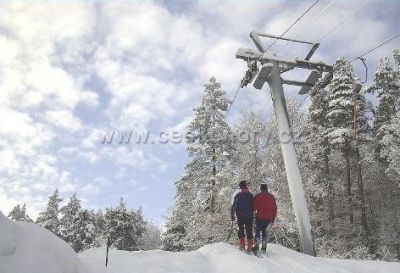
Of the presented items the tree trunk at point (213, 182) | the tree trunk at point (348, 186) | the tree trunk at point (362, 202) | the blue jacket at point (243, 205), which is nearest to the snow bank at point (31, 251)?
the blue jacket at point (243, 205)

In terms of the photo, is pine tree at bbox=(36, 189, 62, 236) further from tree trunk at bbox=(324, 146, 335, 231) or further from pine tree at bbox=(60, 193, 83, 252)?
tree trunk at bbox=(324, 146, 335, 231)

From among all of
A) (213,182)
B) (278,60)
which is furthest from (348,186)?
(278,60)

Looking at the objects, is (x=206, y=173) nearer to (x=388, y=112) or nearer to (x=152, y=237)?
(x=388, y=112)

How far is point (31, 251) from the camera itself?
6.80 metres

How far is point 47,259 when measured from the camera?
7.00 metres

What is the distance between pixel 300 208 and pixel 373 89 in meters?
27.9

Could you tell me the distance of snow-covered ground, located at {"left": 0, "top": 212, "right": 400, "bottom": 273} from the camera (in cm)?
663

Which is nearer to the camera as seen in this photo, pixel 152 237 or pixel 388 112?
pixel 388 112

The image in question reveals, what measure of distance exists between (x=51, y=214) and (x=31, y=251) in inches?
2260

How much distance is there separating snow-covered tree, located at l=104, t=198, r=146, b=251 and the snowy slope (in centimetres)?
4061

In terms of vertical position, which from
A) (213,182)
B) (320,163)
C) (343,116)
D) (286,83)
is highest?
(343,116)

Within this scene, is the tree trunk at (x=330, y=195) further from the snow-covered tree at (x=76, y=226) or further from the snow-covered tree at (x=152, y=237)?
the snow-covered tree at (x=152, y=237)

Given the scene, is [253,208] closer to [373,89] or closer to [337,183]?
[337,183]

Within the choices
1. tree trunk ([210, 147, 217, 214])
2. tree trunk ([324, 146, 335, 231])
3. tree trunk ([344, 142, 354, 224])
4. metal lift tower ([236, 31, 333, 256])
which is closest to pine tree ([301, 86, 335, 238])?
tree trunk ([324, 146, 335, 231])
